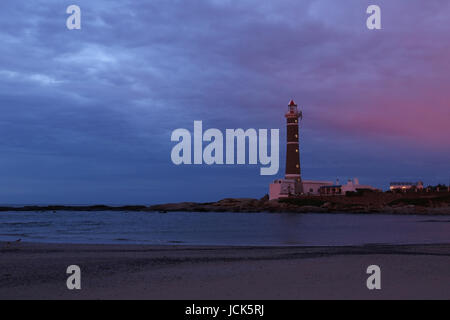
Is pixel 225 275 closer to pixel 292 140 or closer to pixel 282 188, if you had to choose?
pixel 292 140

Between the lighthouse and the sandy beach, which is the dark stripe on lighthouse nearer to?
the lighthouse

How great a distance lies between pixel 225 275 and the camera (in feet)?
40.0

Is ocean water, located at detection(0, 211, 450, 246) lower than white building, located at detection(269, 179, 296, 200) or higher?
lower

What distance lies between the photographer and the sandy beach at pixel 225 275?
9.73m

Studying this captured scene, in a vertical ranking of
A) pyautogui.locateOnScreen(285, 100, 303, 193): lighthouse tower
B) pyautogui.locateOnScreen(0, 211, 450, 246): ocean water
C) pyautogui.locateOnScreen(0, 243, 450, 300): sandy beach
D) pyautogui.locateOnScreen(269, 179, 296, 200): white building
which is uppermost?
pyautogui.locateOnScreen(285, 100, 303, 193): lighthouse tower

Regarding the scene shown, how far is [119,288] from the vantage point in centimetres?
1041

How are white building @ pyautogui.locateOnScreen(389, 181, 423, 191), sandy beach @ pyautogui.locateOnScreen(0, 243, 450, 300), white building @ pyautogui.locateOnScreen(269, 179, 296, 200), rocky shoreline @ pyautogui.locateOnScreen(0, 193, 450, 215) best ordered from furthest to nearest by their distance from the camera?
white building @ pyautogui.locateOnScreen(389, 181, 423, 191), white building @ pyautogui.locateOnScreen(269, 179, 296, 200), rocky shoreline @ pyautogui.locateOnScreen(0, 193, 450, 215), sandy beach @ pyautogui.locateOnScreen(0, 243, 450, 300)

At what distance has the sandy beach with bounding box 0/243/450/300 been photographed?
9734 millimetres

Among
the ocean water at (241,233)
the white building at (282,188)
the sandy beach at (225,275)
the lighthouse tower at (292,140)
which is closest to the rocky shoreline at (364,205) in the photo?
the white building at (282,188)

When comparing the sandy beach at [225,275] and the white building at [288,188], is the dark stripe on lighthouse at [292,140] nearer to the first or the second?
Result: the white building at [288,188]

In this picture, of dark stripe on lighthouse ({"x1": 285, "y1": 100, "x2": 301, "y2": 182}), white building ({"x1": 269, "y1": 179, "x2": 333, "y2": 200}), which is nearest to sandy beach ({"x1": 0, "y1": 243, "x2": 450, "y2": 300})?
dark stripe on lighthouse ({"x1": 285, "y1": 100, "x2": 301, "y2": 182})
